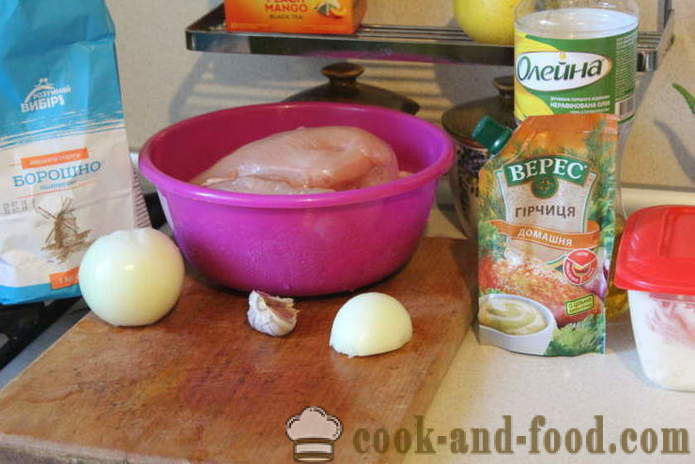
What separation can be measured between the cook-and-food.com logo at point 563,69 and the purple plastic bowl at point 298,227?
13 cm

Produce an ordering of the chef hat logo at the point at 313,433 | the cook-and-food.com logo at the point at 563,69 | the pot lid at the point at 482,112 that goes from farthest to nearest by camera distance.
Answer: the pot lid at the point at 482,112
the cook-and-food.com logo at the point at 563,69
the chef hat logo at the point at 313,433

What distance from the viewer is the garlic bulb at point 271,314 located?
94 cm

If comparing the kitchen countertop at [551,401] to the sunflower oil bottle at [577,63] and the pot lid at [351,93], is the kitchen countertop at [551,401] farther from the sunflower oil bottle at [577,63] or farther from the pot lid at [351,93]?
the pot lid at [351,93]

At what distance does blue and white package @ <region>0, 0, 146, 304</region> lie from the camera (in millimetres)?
976

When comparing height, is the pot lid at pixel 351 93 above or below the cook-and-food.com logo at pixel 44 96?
below

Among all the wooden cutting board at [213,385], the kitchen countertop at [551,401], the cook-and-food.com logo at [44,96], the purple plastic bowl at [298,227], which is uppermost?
the cook-and-food.com logo at [44,96]

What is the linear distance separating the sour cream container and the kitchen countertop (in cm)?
3

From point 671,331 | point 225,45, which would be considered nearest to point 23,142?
point 225,45

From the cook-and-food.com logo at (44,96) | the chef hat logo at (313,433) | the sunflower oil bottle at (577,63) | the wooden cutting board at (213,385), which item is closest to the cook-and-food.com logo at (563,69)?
the sunflower oil bottle at (577,63)

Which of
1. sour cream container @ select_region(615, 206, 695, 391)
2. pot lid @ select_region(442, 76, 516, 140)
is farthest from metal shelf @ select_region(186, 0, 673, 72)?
sour cream container @ select_region(615, 206, 695, 391)

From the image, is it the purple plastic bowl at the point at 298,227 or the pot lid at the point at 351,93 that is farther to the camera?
→ the pot lid at the point at 351,93

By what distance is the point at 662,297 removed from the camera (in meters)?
0.84

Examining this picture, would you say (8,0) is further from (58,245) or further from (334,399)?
(334,399)

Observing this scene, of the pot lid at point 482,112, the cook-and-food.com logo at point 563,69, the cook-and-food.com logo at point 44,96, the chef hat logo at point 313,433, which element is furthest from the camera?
the pot lid at point 482,112
